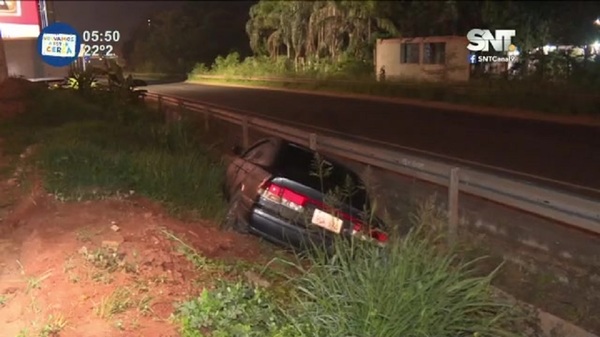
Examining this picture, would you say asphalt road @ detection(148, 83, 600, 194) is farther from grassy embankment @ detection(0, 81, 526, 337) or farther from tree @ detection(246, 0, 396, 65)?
tree @ detection(246, 0, 396, 65)

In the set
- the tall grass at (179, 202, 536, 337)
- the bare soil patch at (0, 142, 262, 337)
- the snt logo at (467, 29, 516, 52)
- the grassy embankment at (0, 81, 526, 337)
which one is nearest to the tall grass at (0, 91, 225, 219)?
the bare soil patch at (0, 142, 262, 337)

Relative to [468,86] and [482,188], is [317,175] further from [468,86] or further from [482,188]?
[468,86]

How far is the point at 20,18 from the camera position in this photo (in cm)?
2733

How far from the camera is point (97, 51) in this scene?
1777cm

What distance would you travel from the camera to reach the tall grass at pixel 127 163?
7199 mm

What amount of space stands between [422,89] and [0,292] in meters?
24.2

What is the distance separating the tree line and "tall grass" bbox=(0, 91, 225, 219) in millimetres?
21693

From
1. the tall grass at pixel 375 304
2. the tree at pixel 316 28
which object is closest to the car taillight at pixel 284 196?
the tall grass at pixel 375 304

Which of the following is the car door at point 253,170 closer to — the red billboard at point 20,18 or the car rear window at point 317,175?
the car rear window at point 317,175

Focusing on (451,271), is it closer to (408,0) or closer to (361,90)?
(361,90)

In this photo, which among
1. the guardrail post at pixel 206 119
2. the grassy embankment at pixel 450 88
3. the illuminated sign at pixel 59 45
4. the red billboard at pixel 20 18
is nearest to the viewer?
the illuminated sign at pixel 59 45

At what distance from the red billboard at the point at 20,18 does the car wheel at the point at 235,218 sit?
21781 millimetres

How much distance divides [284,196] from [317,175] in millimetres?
440

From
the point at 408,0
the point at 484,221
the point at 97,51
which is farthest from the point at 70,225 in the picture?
the point at 408,0
